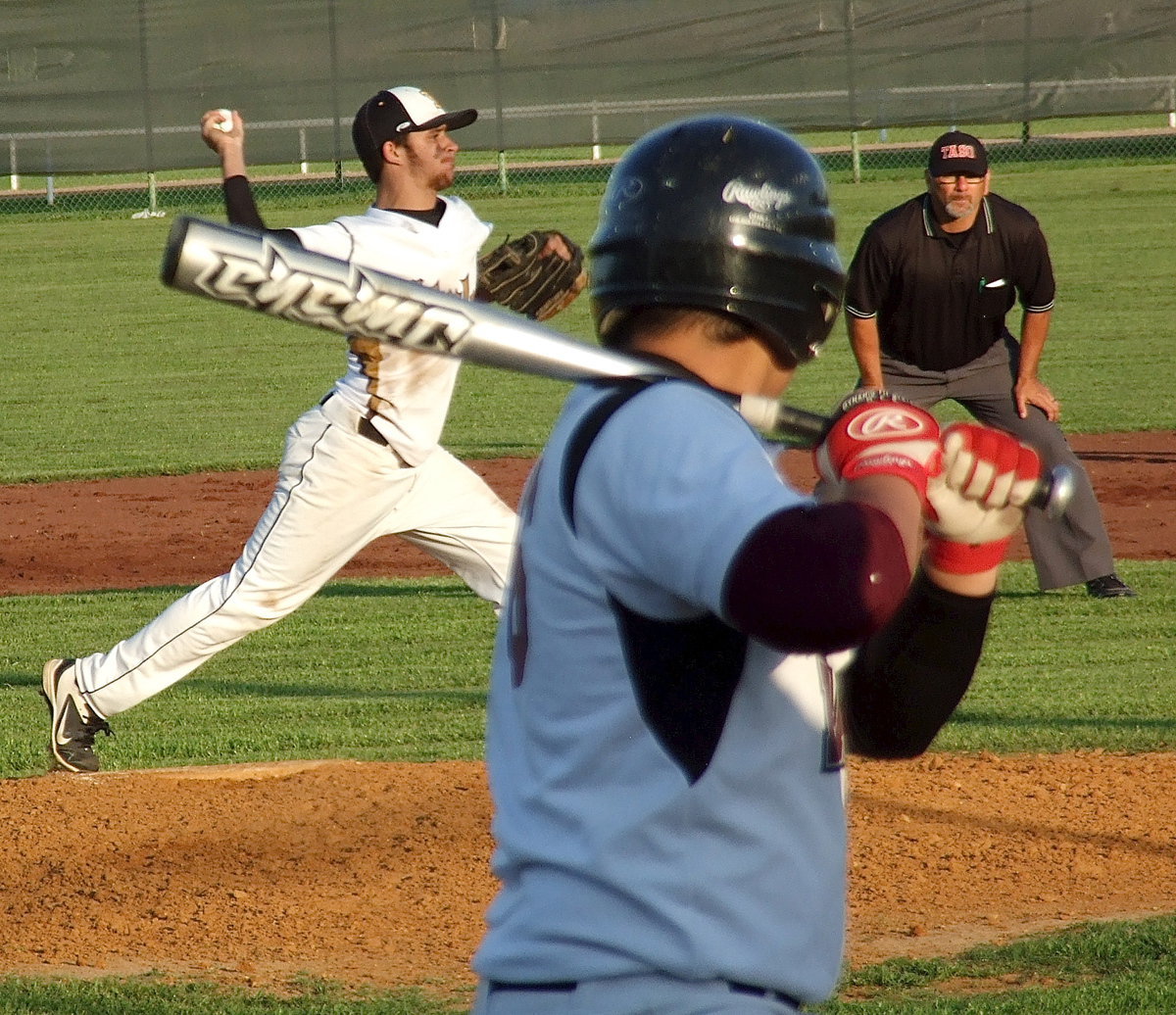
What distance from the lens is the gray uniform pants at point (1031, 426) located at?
8344 mm

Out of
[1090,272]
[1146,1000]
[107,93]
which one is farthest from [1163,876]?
[107,93]

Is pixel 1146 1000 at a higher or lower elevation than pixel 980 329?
lower

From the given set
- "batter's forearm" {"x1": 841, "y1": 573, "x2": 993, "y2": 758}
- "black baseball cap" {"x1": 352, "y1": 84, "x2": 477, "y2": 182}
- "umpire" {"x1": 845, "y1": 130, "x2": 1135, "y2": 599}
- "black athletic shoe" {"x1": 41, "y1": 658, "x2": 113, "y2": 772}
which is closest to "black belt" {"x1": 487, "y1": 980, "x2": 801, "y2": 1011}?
"batter's forearm" {"x1": 841, "y1": 573, "x2": 993, "y2": 758}

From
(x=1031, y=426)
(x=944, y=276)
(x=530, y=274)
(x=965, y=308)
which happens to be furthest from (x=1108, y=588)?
(x=530, y=274)

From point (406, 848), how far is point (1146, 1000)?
87.4 inches

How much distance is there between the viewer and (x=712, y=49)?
22.0 m

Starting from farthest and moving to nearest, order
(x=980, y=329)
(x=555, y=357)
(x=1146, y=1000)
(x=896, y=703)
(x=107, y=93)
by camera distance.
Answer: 1. (x=107, y=93)
2. (x=980, y=329)
3. (x=1146, y=1000)
4. (x=896, y=703)
5. (x=555, y=357)

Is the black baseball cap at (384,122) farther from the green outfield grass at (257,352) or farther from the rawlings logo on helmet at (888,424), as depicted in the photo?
the green outfield grass at (257,352)

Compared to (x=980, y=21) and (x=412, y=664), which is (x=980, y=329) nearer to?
(x=412, y=664)

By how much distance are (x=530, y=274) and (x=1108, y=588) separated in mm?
3990

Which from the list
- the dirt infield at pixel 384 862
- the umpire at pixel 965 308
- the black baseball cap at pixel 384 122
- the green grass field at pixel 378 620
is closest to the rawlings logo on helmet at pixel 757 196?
the green grass field at pixel 378 620

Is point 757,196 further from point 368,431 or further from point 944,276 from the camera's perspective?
point 944,276

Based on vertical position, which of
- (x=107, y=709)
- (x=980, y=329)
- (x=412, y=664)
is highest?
(x=980, y=329)

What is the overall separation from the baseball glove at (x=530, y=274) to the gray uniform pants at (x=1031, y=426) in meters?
2.83
